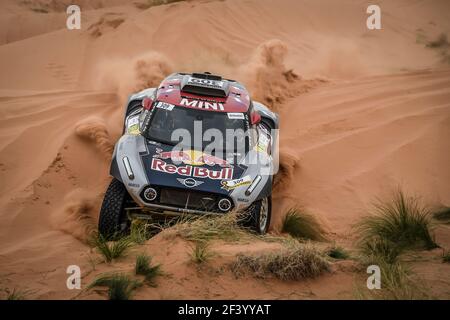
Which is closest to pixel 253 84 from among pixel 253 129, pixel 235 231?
pixel 253 129

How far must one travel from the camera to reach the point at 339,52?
52.0 ft

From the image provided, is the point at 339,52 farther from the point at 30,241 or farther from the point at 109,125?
the point at 30,241

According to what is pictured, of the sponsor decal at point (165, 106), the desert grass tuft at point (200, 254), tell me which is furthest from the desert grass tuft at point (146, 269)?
the sponsor decal at point (165, 106)

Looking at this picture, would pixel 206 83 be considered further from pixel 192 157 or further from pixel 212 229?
pixel 212 229

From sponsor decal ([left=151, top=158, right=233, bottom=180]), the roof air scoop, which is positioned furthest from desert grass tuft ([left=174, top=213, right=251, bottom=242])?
→ the roof air scoop

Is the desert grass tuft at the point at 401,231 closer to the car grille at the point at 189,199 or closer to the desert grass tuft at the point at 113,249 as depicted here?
the car grille at the point at 189,199

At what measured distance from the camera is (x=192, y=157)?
761 centimetres

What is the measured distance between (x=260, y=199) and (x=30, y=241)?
270 cm

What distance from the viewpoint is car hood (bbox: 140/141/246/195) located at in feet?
23.4

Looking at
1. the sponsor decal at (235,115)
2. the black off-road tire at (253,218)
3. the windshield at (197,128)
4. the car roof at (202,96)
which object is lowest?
the black off-road tire at (253,218)

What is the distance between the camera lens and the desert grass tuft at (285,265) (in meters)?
5.68

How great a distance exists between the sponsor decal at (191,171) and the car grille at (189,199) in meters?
0.25

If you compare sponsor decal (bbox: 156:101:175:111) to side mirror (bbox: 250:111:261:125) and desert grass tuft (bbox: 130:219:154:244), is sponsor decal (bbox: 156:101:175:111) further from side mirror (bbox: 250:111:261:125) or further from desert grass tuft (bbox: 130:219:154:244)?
desert grass tuft (bbox: 130:219:154:244)
